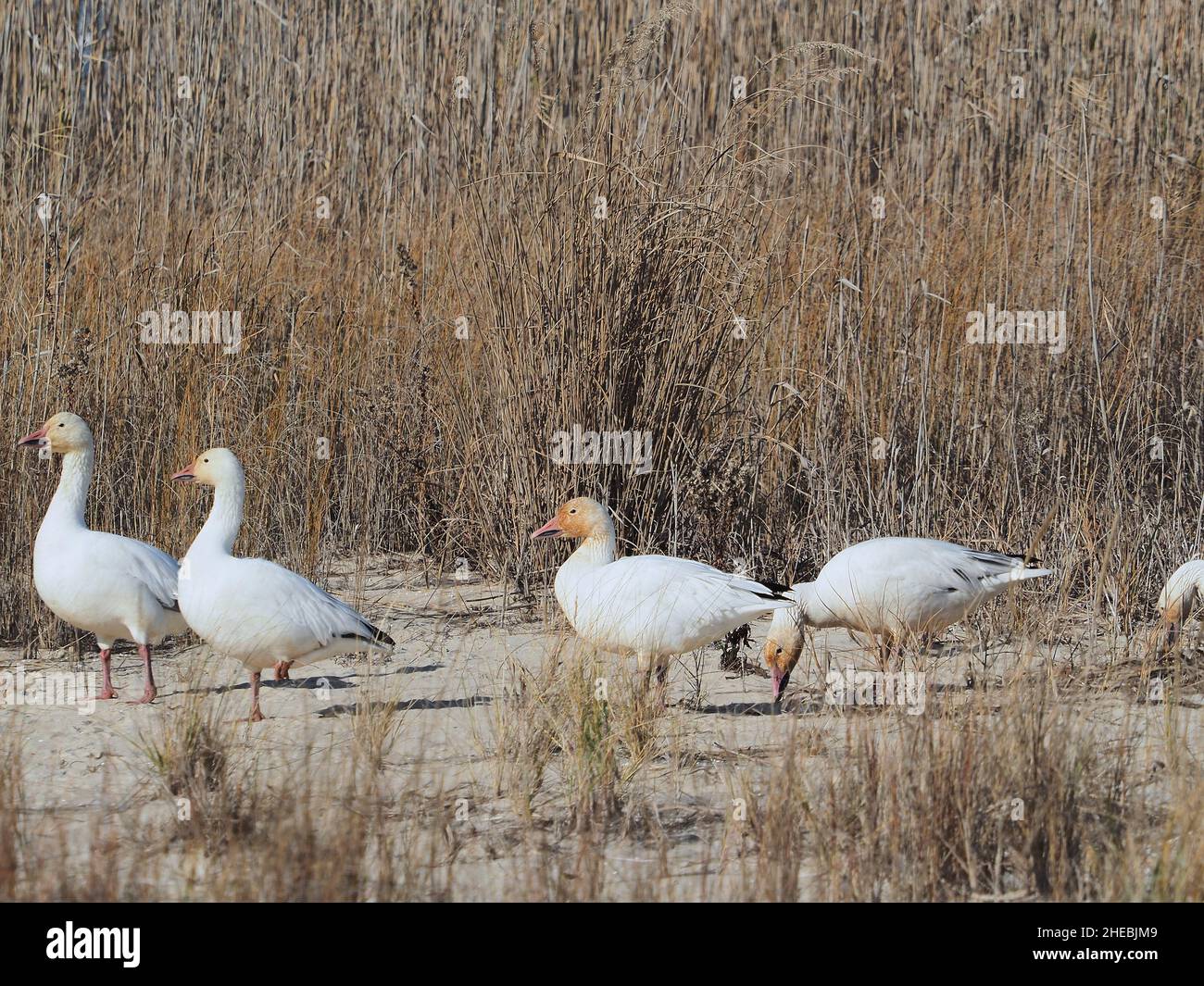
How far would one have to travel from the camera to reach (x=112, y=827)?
13.0ft

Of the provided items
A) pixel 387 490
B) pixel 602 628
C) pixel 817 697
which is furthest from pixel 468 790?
pixel 387 490

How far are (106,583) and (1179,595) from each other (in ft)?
12.7

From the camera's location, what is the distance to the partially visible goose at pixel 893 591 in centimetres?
514

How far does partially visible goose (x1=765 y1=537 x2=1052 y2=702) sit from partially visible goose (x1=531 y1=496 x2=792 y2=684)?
212 mm

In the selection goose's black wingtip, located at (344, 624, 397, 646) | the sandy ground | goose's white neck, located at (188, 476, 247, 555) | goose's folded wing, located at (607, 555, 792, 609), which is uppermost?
goose's white neck, located at (188, 476, 247, 555)

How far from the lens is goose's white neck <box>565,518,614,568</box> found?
537cm

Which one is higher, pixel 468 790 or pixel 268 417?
pixel 268 417

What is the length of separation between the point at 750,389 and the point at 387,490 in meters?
1.81

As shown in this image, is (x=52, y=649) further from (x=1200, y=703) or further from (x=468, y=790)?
(x=1200, y=703)

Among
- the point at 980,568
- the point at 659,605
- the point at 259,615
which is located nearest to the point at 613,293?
the point at 659,605
